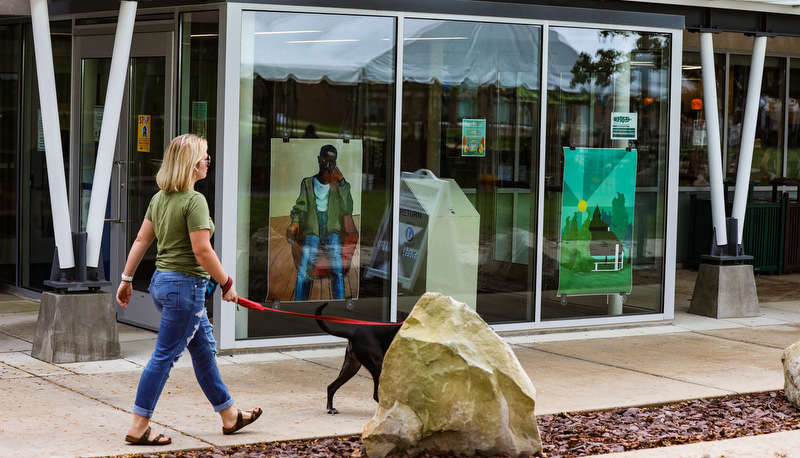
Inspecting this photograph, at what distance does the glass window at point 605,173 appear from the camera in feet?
33.1

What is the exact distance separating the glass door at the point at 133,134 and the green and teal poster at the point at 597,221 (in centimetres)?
373

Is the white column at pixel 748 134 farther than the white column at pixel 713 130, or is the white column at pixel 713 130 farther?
the white column at pixel 748 134

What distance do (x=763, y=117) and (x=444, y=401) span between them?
11.6 m

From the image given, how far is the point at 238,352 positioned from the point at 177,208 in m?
3.08

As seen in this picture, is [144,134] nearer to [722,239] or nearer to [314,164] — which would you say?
[314,164]

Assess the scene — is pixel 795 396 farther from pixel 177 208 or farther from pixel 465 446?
pixel 177 208

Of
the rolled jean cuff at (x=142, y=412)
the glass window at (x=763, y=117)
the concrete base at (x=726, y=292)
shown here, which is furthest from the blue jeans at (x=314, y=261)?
the glass window at (x=763, y=117)

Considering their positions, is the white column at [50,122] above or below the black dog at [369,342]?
above

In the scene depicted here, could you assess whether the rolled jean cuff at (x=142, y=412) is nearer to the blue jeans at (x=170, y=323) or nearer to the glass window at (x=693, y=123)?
the blue jeans at (x=170, y=323)

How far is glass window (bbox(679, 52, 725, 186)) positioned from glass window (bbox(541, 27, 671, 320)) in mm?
Result: 4670

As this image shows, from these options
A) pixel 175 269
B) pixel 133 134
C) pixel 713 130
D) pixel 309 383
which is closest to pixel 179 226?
pixel 175 269

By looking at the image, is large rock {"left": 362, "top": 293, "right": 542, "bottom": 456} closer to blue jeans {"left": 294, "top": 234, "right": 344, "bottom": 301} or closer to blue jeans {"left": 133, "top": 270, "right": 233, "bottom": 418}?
blue jeans {"left": 133, "top": 270, "right": 233, "bottom": 418}

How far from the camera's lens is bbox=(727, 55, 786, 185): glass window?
15.5 meters

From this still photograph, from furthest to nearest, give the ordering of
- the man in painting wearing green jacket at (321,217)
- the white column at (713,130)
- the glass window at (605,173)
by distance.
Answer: the white column at (713,130) → the glass window at (605,173) → the man in painting wearing green jacket at (321,217)
